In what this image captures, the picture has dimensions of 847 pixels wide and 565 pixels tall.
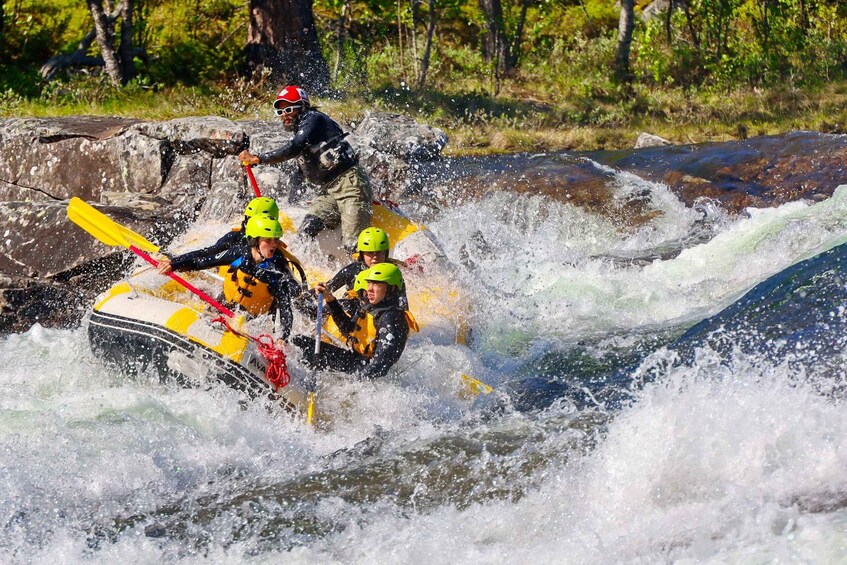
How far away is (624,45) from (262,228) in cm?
→ 1079

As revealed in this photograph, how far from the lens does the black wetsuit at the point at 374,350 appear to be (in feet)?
22.6

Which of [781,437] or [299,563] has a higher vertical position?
[781,437]

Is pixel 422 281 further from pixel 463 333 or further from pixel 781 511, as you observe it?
pixel 781 511

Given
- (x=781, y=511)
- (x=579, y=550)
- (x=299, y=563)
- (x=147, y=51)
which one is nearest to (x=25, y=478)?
(x=299, y=563)

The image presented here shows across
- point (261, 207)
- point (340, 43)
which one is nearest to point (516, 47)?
point (340, 43)

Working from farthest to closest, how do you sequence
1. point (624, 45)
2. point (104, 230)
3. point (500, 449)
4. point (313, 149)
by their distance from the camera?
point (624, 45), point (313, 149), point (104, 230), point (500, 449)

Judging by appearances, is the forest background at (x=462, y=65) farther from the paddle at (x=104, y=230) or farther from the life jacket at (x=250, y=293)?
the life jacket at (x=250, y=293)

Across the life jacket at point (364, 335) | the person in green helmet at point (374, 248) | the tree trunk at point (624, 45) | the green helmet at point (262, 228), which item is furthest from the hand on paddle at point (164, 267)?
the tree trunk at point (624, 45)

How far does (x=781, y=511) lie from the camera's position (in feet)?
15.5

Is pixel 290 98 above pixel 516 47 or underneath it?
above

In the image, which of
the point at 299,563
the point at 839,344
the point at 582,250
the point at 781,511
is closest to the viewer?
the point at 781,511

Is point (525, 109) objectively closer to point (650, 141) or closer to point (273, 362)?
point (650, 141)

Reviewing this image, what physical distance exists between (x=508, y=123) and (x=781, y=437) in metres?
10.1

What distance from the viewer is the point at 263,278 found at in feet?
24.0
